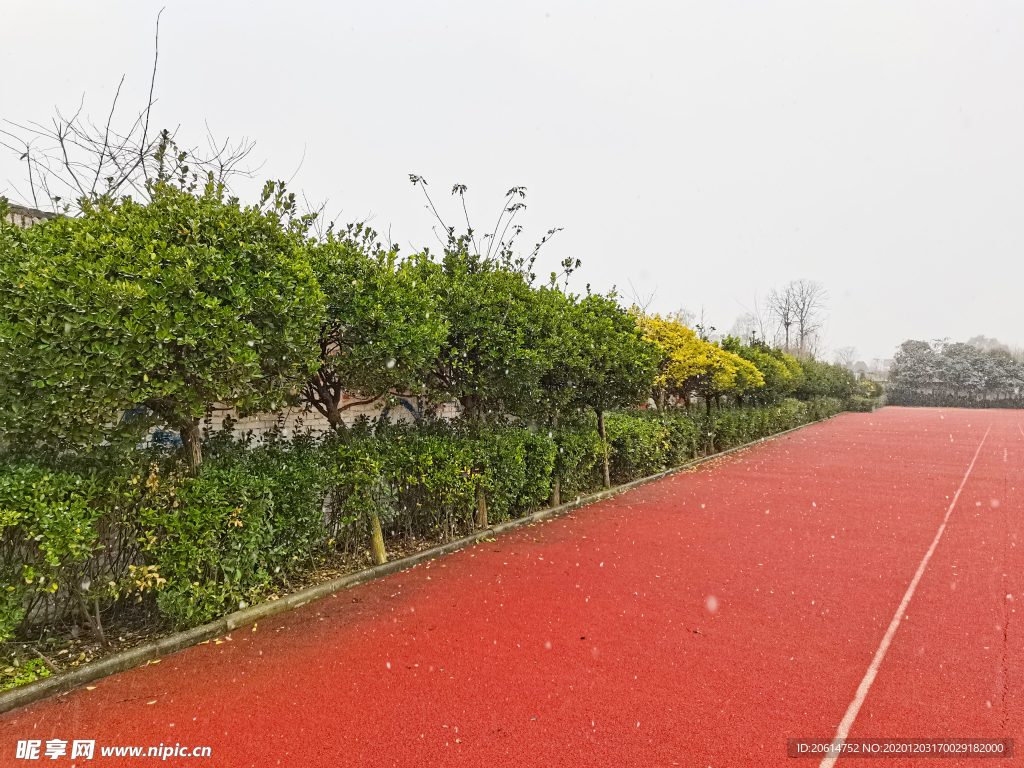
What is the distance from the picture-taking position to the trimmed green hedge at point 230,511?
3770 millimetres

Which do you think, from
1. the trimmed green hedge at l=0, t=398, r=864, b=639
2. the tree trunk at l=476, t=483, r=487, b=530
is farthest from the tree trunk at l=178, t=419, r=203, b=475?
the tree trunk at l=476, t=483, r=487, b=530

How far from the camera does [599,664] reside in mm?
4102

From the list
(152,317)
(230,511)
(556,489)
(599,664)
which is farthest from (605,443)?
(152,317)

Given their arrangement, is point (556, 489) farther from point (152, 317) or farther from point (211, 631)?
point (152, 317)

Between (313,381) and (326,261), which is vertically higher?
(326,261)

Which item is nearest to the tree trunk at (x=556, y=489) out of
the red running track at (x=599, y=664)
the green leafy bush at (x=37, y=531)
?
the red running track at (x=599, y=664)

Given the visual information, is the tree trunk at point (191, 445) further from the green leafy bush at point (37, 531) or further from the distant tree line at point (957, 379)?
the distant tree line at point (957, 379)

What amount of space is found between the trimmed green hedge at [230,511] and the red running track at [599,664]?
522 mm

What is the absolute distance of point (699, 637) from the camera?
459 cm

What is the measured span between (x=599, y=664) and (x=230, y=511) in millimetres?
2924

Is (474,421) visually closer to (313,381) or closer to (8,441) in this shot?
(313,381)

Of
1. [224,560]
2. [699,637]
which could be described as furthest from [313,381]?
[699,637]

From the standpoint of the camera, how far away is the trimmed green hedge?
12.4 feet

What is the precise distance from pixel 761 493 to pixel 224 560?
923 centimetres
